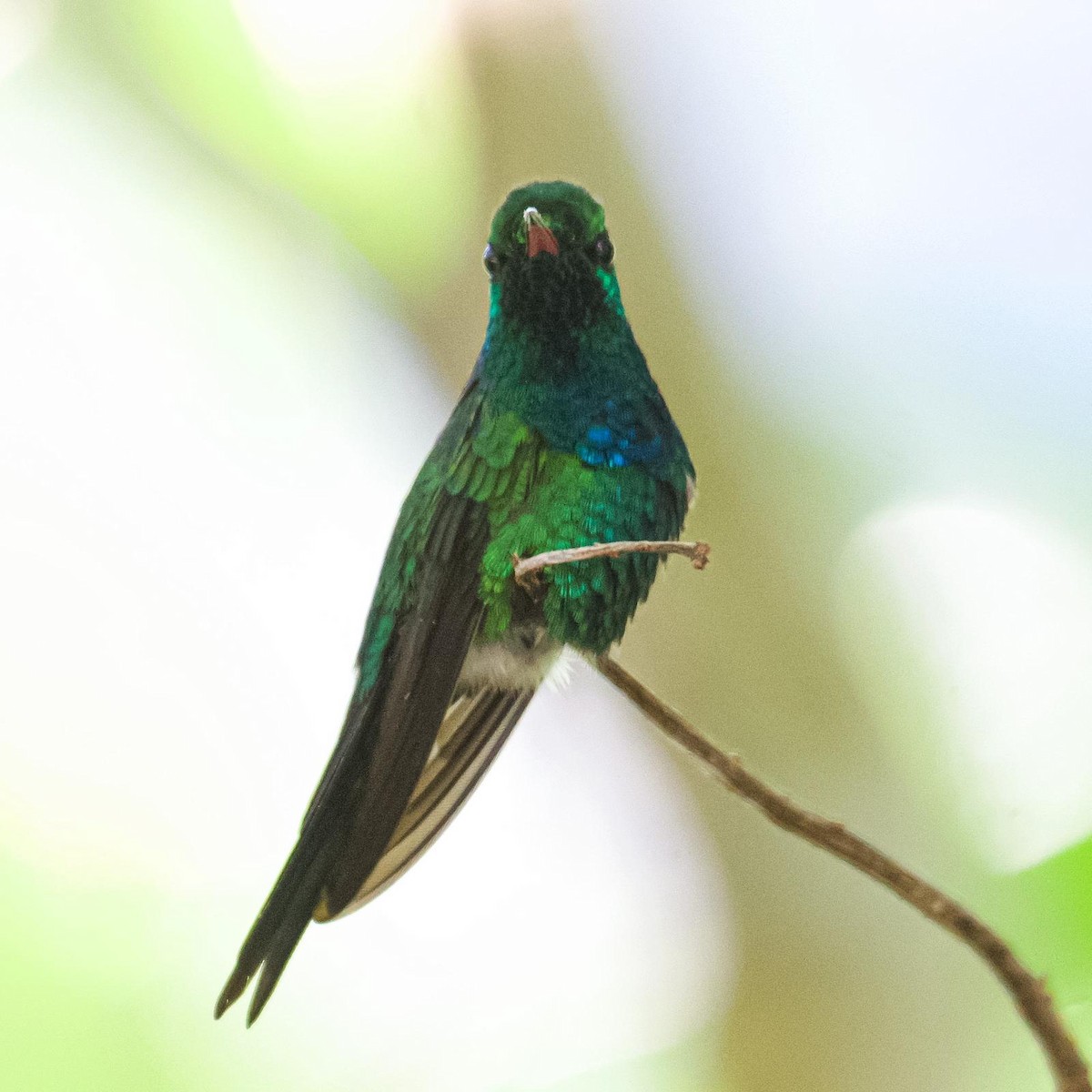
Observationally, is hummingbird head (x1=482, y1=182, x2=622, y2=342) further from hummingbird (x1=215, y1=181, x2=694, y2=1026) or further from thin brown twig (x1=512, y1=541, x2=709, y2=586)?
thin brown twig (x1=512, y1=541, x2=709, y2=586)

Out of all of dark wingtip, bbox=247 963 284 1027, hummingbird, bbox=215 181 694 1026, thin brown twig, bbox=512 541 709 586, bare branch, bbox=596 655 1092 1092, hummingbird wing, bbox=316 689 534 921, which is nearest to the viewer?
bare branch, bbox=596 655 1092 1092

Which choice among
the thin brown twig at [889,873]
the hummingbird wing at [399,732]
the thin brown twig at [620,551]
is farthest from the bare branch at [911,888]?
the hummingbird wing at [399,732]

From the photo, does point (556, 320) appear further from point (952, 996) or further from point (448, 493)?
point (952, 996)

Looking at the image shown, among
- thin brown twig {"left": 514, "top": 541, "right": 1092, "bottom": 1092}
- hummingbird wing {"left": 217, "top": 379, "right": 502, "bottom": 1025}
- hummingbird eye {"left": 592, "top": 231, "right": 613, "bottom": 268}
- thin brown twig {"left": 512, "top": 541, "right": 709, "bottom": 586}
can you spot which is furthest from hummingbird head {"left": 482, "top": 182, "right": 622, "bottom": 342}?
thin brown twig {"left": 514, "top": 541, "right": 1092, "bottom": 1092}

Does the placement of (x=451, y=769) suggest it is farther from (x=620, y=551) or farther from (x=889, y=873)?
(x=889, y=873)

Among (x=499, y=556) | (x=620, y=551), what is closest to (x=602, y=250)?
(x=499, y=556)

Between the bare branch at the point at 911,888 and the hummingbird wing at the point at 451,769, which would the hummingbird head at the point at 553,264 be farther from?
the bare branch at the point at 911,888
